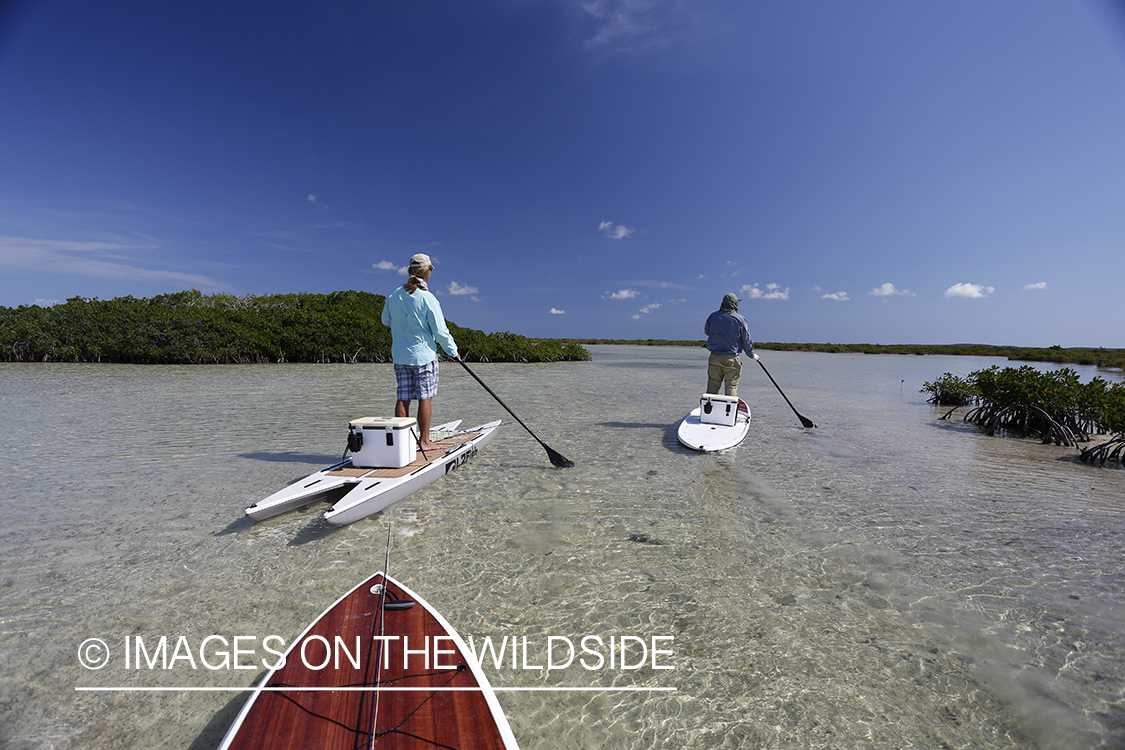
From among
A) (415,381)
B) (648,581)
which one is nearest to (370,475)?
(415,381)

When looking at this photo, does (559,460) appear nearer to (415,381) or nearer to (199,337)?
(415,381)

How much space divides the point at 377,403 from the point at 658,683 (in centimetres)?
1283

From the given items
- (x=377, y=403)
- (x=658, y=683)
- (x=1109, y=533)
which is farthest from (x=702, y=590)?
(x=377, y=403)

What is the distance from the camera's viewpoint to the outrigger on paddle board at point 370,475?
446 centimetres

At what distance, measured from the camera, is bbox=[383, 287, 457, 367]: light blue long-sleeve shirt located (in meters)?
5.80

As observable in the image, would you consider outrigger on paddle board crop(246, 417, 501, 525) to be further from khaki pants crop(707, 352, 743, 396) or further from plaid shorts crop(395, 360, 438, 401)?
khaki pants crop(707, 352, 743, 396)

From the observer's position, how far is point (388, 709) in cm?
195

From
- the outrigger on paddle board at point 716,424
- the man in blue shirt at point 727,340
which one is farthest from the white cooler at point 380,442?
the man in blue shirt at point 727,340

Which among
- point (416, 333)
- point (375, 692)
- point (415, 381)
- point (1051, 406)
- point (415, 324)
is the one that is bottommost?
point (375, 692)

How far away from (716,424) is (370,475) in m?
6.92

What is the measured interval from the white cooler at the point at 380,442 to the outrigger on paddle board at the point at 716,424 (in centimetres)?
512

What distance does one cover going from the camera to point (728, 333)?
9242mm

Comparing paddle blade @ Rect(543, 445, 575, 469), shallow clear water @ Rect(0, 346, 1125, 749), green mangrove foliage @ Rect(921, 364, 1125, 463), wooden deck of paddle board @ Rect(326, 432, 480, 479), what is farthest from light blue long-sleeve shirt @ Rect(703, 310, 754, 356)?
green mangrove foliage @ Rect(921, 364, 1125, 463)

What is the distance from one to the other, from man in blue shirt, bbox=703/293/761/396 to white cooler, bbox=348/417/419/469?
6211mm
